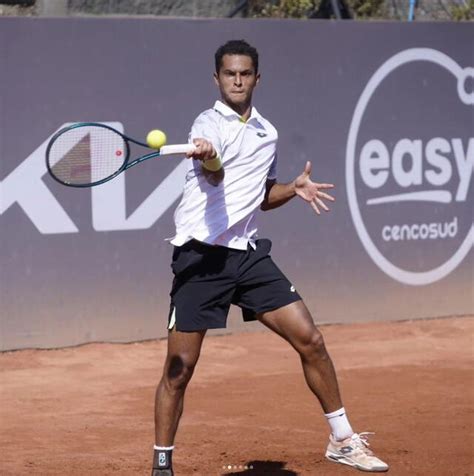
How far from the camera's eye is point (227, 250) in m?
5.35


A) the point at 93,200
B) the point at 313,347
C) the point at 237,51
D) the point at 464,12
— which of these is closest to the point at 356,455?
the point at 313,347

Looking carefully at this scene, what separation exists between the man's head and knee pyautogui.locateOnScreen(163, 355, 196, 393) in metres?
1.12

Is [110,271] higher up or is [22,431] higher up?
[110,271]

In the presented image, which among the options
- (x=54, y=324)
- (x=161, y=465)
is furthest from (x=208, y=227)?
(x=54, y=324)

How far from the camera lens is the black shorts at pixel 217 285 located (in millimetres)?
5262

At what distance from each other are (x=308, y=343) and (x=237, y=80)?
1.23m

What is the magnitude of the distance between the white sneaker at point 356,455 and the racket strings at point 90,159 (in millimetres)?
1661

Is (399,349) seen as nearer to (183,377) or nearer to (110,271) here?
(110,271)

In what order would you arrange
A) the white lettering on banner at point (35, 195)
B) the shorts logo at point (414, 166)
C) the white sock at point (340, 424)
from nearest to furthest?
the white sock at point (340, 424), the white lettering on banner at point (35, 195), the shorts logo at point (414, 166)

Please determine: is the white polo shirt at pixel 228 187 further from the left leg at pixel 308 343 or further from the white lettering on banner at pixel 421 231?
the white lettering on banner at pixel 421 231

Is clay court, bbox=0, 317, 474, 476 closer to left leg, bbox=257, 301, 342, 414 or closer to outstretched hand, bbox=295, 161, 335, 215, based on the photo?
left leg, bbox=257, 301, 342, 414

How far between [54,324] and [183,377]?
3.43m

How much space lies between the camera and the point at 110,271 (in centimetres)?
866

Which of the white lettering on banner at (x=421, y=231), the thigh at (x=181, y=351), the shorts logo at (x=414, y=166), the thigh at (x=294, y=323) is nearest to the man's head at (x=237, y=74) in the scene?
the thigh at (x=294, y=323)
